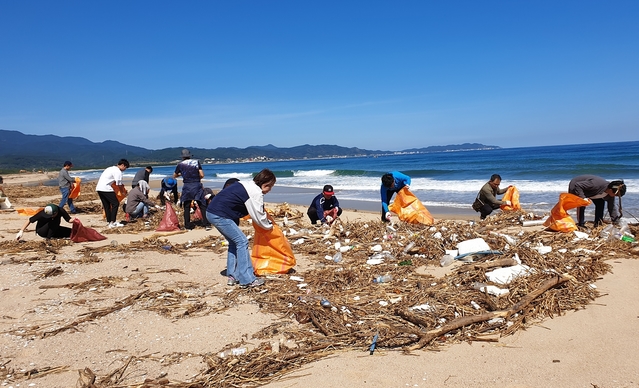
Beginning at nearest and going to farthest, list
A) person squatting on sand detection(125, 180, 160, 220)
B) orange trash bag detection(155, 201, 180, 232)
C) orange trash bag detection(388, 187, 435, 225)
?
orange trash bag detection(388, 187, 435, 225) → orange trash bag detection(155, 201, 180, 232) → person squatting on sand detection(125, 180, 160, 220)

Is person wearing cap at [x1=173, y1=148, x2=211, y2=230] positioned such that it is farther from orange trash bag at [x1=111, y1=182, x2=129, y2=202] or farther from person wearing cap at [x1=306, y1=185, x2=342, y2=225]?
person wearing cap at [x1=306, y1=185, x2=342, y2=225]

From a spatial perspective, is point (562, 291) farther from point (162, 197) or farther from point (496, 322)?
point (162, 197)

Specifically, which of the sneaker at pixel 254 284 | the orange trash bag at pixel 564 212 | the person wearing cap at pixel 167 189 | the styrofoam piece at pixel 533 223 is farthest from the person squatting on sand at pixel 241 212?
the person wearing cap at pixel 167 189

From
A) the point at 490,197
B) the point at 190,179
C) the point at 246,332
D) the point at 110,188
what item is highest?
the point at 190,179

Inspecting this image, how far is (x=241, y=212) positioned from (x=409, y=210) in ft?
13.2

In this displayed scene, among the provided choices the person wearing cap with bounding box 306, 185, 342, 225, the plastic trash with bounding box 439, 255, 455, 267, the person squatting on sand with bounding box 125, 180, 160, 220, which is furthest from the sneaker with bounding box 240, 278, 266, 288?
the person squatting on sand with bounding box 125, 180, 160, 220

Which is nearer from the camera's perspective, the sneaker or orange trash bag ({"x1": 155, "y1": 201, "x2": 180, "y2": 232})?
the sneaker

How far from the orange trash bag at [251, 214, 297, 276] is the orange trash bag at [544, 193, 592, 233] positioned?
451 centimetres

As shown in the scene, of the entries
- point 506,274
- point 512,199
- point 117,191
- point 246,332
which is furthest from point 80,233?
point 512,199

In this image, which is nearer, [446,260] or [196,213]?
[446,260]

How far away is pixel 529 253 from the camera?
5055 mm

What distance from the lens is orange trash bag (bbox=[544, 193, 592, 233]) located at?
668 centimetres

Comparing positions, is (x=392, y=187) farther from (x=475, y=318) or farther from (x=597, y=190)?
(x=475, y=318)

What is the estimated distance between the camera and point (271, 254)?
5254mm
